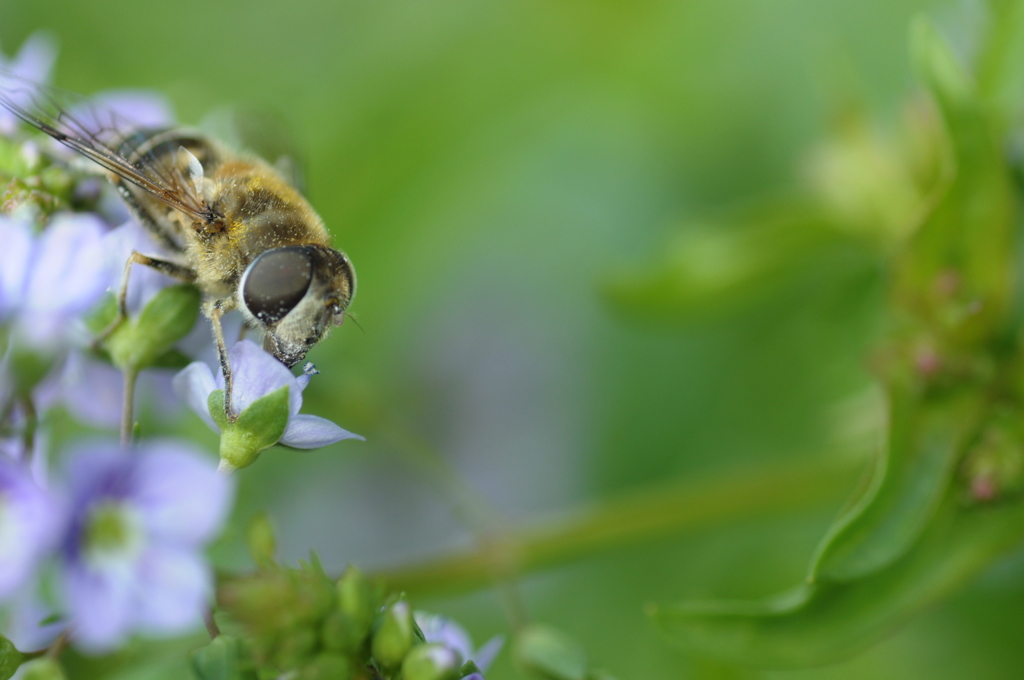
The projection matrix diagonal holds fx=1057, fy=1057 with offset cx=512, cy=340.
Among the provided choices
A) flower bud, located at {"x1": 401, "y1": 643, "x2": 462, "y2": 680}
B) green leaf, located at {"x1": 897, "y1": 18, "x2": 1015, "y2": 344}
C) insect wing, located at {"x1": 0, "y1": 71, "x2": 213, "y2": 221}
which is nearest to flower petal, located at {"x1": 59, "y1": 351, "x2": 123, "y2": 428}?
insect wing, located at {"x1": 0, "y1": 71, "x2": 213, "y2": 221}

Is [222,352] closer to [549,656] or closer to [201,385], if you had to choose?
[201,385]

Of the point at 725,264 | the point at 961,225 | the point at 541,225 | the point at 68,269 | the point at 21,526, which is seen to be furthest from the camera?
the point at 541,225

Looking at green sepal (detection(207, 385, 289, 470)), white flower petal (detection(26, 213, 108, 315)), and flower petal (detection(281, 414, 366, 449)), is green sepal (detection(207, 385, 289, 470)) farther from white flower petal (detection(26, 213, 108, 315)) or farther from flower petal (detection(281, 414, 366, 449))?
white flower petal (detection(26, 213, 108, 315))

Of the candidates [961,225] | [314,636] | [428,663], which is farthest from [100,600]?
[961,225]

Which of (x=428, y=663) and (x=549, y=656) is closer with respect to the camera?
(x=428, y=663)

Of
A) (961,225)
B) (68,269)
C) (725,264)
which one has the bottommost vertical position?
(725,264)

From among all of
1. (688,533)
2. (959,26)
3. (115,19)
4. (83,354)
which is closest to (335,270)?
(83,354)

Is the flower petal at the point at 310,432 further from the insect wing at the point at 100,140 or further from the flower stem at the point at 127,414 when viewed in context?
the insect wing at the point at 100,140
